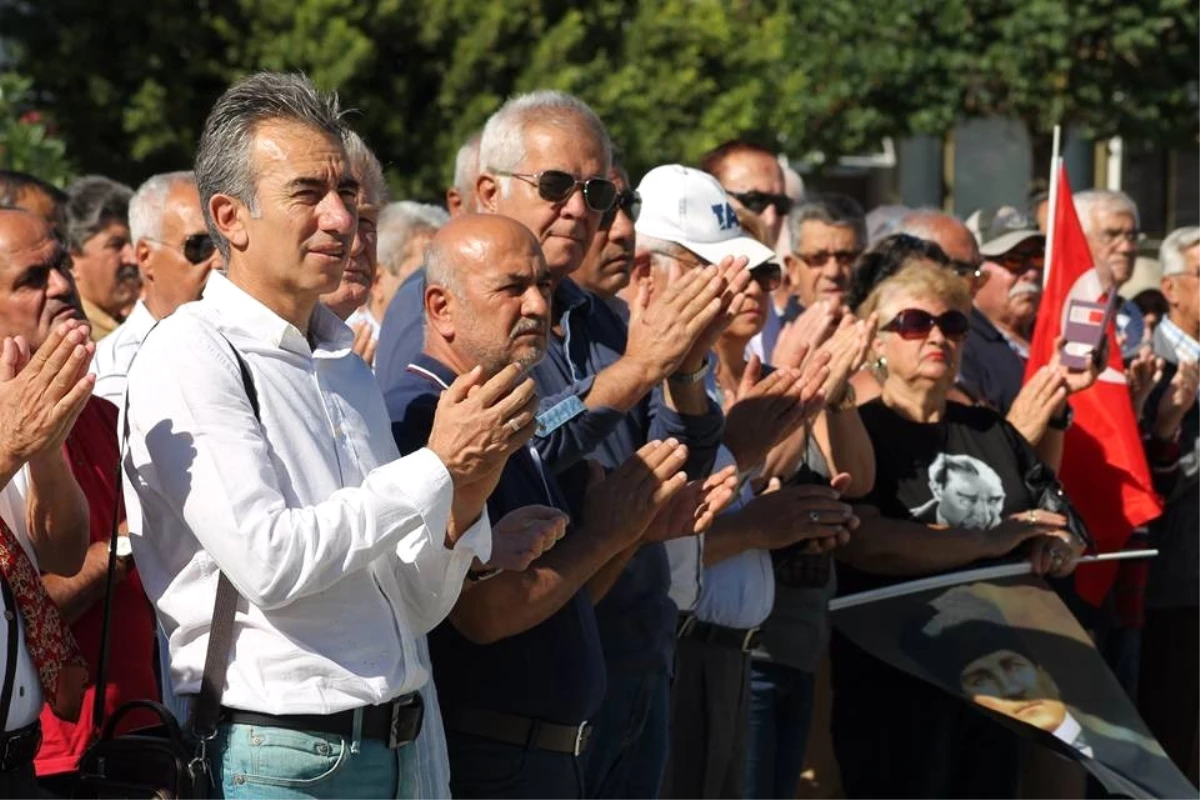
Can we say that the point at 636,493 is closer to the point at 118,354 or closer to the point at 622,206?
the point at 622,206

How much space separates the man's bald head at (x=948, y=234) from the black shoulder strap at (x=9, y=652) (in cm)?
474

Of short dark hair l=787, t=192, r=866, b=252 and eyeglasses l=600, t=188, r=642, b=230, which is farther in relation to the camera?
short dark hair l=787, t=192, r=866, b=252

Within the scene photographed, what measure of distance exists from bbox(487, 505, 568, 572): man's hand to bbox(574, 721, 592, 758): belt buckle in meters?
0.46

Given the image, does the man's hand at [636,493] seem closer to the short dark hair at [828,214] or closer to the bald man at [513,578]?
the bald man at [513,578]

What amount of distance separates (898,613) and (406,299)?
6.99 ft

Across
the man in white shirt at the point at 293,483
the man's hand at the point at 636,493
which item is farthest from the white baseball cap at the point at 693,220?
the man in white shirt at the point at 293,483

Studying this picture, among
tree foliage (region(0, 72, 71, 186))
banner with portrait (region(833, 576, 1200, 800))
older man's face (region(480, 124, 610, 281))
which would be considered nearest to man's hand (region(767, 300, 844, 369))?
older man's face (region(480, 124, 610, 281))

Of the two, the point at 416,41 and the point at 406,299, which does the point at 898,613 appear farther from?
the point at 416,41

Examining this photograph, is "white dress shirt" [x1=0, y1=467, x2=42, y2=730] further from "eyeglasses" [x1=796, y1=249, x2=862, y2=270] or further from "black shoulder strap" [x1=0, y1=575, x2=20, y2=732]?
"eyeglasses" [x1=796, y1=249, x2=862, y2=270]

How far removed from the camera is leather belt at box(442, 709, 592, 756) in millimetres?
4281

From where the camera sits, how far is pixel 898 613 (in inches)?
245

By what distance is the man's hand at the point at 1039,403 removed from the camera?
22.5ft

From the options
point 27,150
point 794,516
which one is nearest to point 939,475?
point 794,516

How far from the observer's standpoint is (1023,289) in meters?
8.31
